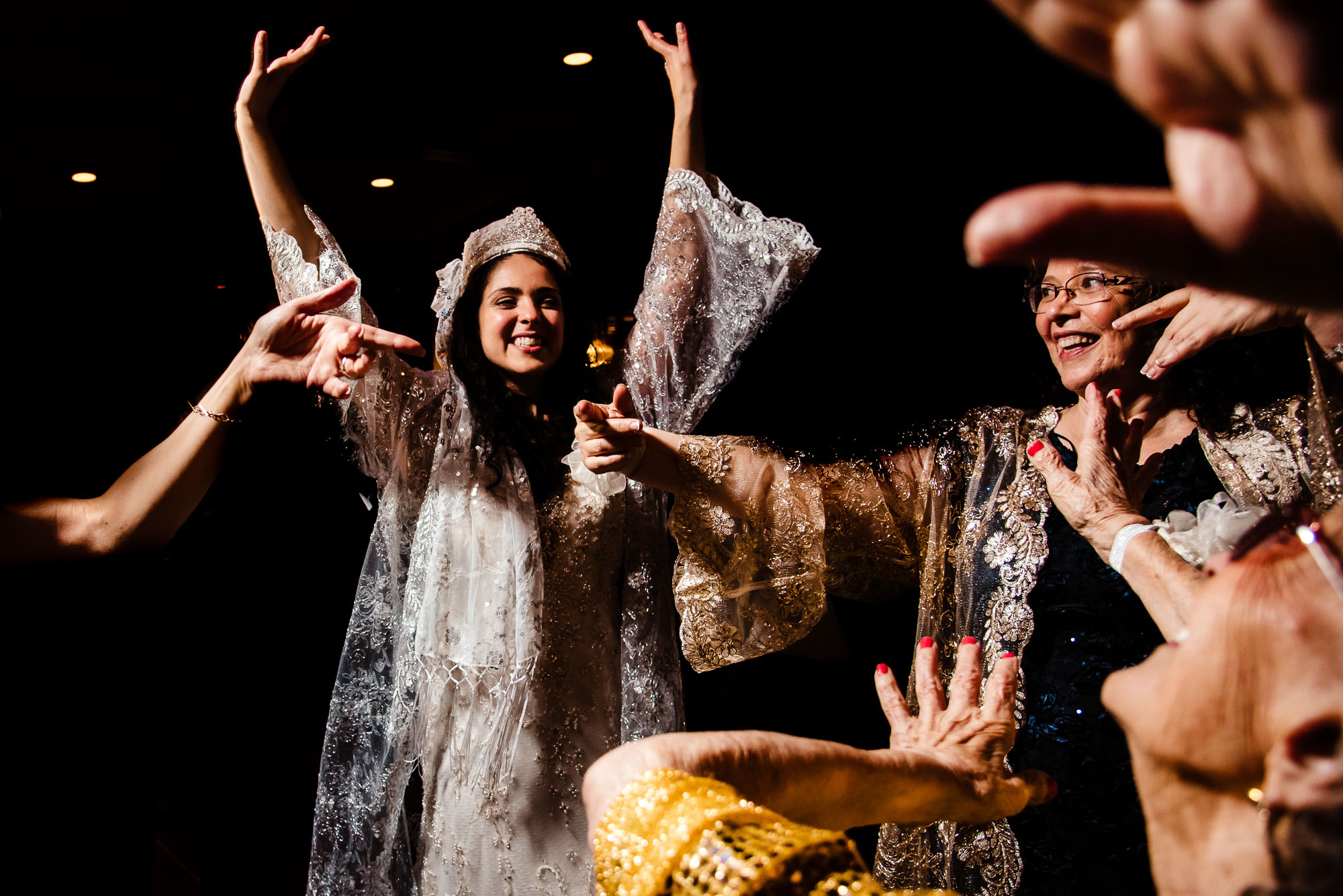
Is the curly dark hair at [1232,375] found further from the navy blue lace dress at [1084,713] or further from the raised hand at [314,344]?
the raised hand at [314,344]

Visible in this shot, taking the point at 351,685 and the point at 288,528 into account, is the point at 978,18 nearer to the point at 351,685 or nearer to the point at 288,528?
the point at 351,685

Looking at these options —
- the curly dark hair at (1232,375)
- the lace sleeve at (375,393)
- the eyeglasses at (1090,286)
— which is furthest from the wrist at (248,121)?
the curly dark hair at (1232,375)

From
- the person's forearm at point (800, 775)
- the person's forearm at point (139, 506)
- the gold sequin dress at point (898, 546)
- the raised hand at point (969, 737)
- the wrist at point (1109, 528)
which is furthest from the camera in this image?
the person's forearm at point (139, 506)

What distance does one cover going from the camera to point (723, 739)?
2.18 feet

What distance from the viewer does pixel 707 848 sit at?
564 millimetres

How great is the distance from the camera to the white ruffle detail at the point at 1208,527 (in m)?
1.07

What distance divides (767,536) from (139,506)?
0.96 meters

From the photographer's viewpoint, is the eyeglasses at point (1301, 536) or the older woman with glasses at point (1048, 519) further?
the older woman with glasses at point (1048, 519)

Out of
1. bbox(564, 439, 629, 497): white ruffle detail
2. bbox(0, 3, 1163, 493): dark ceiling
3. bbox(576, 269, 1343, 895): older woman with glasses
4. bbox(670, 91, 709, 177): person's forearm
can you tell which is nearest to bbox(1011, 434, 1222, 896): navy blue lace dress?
bbox(576, 269, 1343, 895): older woman with glasses

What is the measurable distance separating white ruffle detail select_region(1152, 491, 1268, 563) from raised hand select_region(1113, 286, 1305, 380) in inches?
6.9

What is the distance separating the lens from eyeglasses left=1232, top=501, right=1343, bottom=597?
46 cm

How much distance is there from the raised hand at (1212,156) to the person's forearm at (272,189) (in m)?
1.54

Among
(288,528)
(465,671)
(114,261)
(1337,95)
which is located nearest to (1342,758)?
(1337,95)

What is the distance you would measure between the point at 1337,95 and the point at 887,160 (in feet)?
4.74
